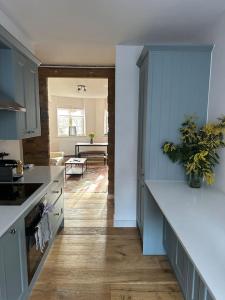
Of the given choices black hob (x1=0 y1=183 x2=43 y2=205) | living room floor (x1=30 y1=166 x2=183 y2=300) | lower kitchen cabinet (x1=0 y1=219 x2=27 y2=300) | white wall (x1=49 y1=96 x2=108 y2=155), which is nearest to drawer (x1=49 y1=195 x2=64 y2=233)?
living room floor (x1=30 y1=166 x2=183 y2=300)

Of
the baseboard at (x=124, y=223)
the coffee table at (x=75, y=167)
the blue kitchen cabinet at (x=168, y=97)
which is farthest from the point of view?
the coffee table at (x=75, y=167)

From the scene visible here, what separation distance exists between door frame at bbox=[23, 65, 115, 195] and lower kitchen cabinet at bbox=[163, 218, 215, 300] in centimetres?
227

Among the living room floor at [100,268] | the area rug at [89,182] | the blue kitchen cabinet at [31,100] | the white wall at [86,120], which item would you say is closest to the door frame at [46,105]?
the area rug at [89,182]

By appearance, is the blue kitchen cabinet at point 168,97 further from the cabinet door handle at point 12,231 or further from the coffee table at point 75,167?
the coffee table at point 75,167

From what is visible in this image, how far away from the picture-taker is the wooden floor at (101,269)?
74.3 inches

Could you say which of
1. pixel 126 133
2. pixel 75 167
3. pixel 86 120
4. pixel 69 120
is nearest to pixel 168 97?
pixel 126 133

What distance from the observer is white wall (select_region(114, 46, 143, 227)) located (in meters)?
2.80

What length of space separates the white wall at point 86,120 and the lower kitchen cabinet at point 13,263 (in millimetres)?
7083

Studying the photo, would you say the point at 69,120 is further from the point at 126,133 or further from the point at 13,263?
the point at 13,263

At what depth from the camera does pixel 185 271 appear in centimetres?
169

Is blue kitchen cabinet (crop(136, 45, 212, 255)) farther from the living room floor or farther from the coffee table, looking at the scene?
the coffee table

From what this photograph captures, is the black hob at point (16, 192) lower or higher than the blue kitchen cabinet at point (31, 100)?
lower

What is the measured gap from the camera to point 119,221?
3.09 meters

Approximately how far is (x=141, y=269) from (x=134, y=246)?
1.33 feet
